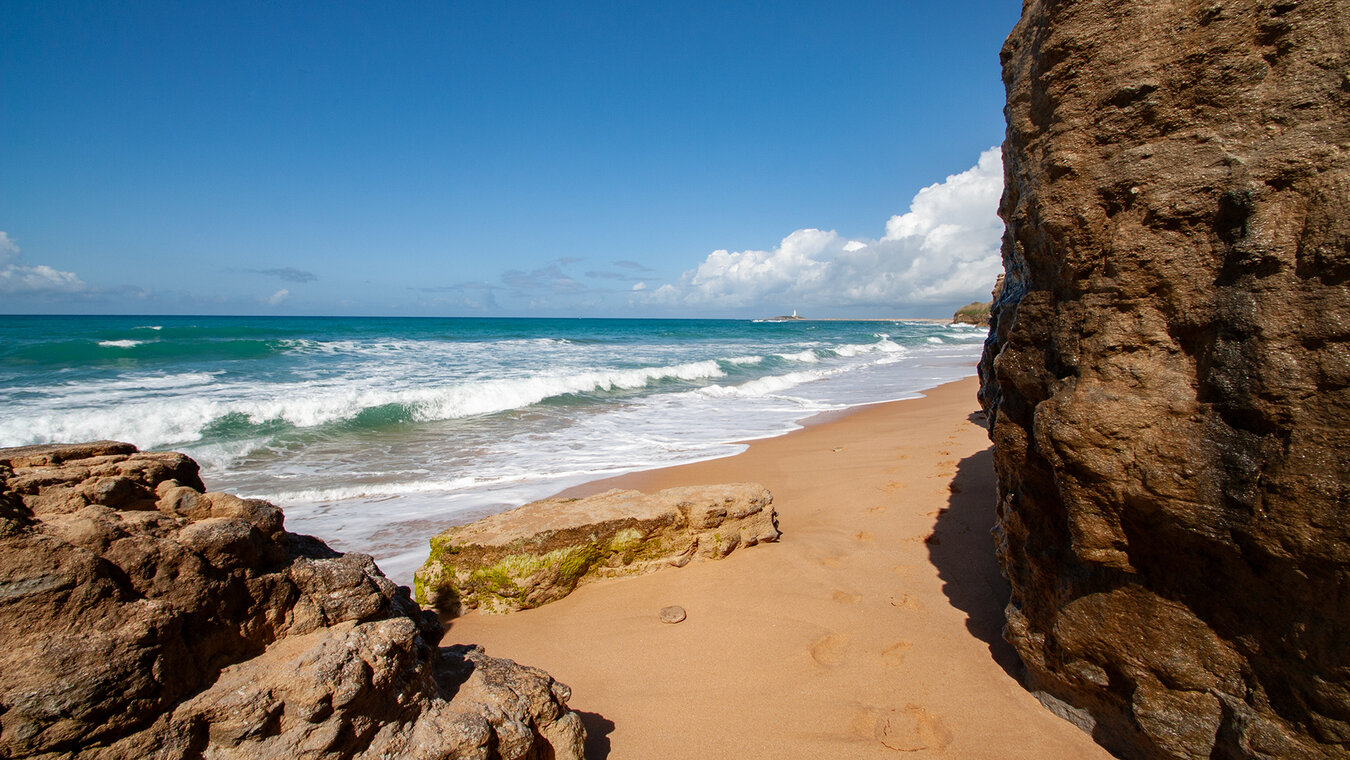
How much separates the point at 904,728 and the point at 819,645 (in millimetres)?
702

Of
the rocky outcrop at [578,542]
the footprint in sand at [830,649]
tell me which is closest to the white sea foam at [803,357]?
the rocky outcrop at [578,542]

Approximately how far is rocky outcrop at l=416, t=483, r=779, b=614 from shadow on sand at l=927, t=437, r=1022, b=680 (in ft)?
4.24

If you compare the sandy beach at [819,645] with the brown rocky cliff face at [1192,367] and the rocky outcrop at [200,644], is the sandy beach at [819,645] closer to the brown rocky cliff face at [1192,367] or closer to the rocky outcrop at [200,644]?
the brown rocky cliff face at [1192,367]

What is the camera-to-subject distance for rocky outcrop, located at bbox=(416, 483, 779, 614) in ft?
13.0

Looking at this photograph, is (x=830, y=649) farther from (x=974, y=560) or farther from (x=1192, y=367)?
(x=1192, y=367)

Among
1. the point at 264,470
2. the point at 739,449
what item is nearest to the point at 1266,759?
the point at 739,449

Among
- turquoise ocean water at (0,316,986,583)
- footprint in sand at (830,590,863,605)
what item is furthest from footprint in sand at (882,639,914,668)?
turquoise ocean water at (0,316,986,583)

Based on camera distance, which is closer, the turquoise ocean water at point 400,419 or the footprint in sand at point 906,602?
the footprint in sand at point 906,602

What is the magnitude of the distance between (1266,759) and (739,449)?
6.95m

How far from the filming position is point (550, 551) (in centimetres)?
400

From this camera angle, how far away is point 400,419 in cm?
1180

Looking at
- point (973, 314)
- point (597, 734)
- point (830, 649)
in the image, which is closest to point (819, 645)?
point (830, 649)

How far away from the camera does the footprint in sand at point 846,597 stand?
3.68 meters

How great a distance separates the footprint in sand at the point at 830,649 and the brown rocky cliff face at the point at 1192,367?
977 millimetres
